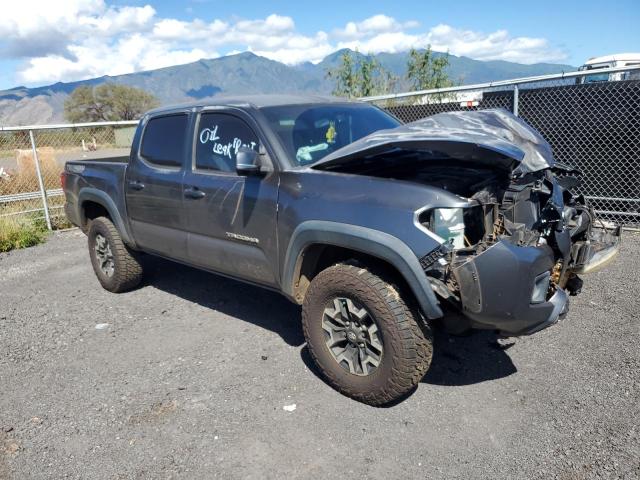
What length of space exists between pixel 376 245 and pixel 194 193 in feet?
6.06

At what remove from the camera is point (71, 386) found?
3748 mm

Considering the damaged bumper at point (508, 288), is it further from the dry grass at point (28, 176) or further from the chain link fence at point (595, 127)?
the dry grass at point (28, 176)

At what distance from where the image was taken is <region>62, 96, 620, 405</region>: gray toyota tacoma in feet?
9.19

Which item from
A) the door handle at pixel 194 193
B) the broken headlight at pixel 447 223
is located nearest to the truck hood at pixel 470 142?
the broken headlight at pixel 447 223

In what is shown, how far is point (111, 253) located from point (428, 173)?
12.1 ft

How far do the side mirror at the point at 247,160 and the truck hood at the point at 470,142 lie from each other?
423 mm

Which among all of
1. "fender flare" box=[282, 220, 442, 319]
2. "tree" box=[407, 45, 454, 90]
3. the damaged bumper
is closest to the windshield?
"fender flare" box=[282, 220, 442, 319]

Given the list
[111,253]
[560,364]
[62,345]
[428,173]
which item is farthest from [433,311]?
[111,253]

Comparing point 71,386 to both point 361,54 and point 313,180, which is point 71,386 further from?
point 361,54

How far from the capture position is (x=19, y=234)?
26.9ft

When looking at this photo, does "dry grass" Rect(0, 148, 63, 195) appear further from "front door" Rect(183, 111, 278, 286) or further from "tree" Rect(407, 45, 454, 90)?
"tree" Rect(407, 45, 454, 90)

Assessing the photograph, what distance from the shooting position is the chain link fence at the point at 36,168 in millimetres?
8867

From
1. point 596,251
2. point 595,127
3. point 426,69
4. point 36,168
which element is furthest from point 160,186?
point 426,69

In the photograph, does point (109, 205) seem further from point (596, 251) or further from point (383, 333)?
point (596, 251)
